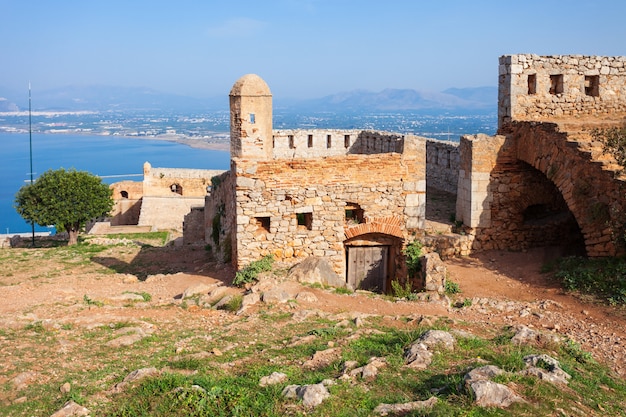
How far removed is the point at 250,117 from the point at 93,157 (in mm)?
137730

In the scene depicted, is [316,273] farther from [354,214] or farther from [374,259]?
[374,259]

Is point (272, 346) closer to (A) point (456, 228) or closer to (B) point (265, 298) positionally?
(B) point (265, 298)

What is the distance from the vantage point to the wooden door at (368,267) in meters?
13.9

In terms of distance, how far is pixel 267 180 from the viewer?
12.8 m

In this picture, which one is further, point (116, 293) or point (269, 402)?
point (116, 293)

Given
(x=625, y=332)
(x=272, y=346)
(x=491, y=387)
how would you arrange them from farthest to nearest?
(x=625, y=332)
(x=272, y=346)
(x=491, y=387)

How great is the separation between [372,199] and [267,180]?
2.37 m

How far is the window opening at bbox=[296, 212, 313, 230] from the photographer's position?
519 inches

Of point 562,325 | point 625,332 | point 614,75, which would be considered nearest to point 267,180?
point 562,325

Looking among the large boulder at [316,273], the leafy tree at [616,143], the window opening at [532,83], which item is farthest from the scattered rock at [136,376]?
the window opening at [532,83]

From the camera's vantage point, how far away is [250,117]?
14914 millimetres

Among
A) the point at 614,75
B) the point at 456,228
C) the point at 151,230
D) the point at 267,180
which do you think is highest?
the point at 614,75

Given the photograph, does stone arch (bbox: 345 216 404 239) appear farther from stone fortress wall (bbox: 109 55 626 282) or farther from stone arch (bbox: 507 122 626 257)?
stone arch (bbox: 507 122 626 257)

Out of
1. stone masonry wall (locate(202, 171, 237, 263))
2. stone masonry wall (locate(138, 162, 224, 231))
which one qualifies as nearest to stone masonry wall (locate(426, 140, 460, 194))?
stone masonry wall (locate(202, 171, 237, 263))
